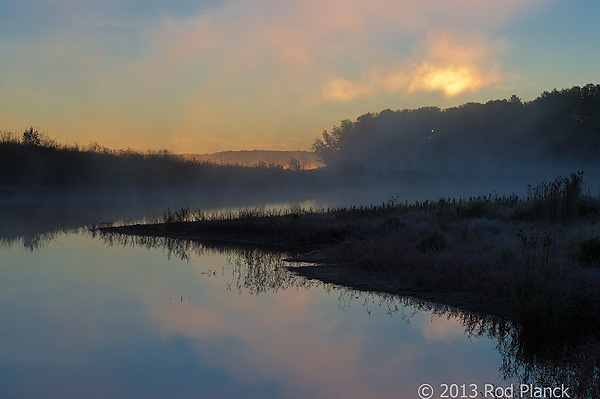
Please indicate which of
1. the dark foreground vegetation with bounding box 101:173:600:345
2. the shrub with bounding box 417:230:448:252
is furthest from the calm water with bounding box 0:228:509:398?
the shrub with bounding box 417:230:448:252

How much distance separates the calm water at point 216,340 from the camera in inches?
269

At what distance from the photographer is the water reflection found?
6.64 meters

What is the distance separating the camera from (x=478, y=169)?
9931 cm

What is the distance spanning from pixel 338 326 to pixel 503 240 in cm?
755

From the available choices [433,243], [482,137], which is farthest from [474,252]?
[482,137]

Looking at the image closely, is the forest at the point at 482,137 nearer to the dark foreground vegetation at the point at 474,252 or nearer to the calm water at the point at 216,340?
the dark foreground vegetation at the point at 474,252

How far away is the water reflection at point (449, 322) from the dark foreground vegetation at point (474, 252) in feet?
1.36

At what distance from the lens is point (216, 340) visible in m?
8.55

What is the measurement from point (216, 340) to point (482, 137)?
9835 centimetres

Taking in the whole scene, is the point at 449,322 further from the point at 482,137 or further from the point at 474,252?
the point at 482,137

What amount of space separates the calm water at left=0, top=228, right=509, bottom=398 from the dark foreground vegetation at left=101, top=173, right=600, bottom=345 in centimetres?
104

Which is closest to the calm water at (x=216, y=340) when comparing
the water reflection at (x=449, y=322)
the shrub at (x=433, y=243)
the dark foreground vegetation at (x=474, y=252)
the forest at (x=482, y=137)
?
the water reflection at (x=449, y=322)

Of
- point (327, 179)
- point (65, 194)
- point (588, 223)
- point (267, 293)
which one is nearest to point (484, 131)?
point (327, 179)

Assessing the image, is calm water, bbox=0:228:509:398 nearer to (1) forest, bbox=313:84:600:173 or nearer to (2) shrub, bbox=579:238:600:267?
(2) shrub, bbox=579:238:600:267
